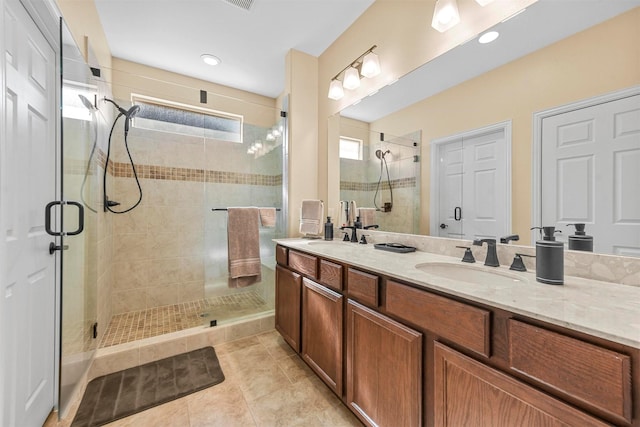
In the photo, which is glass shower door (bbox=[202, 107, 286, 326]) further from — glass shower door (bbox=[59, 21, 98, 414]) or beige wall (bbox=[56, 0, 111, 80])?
beige wall (bbox=[56, 0, 111, 80])

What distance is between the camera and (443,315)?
0.85 m

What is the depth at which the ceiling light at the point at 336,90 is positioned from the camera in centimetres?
228

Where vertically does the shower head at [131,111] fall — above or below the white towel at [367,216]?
above

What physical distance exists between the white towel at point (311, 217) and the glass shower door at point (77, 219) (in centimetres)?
148

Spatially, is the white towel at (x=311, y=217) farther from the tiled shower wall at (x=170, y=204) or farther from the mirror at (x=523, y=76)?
the mirror at (x=523, y=76)

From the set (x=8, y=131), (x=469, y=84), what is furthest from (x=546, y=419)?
(x=8, y=131)

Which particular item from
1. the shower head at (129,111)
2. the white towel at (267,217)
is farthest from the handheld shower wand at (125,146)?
the white towel at (267,217)

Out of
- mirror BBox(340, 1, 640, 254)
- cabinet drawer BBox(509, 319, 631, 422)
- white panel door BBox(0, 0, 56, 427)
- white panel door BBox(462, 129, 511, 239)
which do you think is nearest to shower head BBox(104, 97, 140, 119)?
white panel door BBox(0, 0, 56, 427)

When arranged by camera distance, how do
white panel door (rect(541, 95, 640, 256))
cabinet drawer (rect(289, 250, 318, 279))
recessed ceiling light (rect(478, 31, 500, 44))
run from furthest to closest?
cabinet drawer (rect(289, 250, 318, 279))
recessed ceiling light (rect(478, 31, 500, 44))
white panel door (rect(541, 95, 640, 256))

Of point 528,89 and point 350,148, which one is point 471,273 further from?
point 350,148

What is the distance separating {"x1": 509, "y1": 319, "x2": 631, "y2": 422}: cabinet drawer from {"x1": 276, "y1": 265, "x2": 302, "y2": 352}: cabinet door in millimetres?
1281

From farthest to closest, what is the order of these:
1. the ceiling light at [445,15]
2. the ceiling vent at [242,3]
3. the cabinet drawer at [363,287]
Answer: the ceiling vent at [242,3] < the ceiling light at [445,15] < the cabinet drawer at [363,287]

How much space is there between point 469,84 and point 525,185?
0.62 meters

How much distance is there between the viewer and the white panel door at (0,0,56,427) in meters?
1.01
